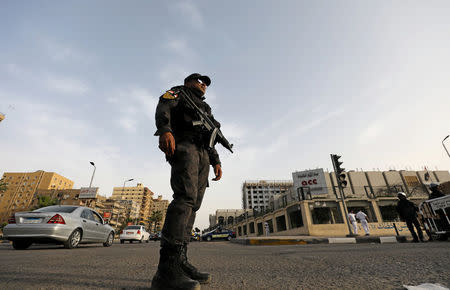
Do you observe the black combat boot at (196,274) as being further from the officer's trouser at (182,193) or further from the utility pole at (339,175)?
the utility pole at (339,175)

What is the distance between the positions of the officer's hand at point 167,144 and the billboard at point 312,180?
112 ft

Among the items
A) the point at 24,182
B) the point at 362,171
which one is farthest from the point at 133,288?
the point at 24,182

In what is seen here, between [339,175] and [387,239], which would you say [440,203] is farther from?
[339,175]

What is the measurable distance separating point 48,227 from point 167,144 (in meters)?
5.59

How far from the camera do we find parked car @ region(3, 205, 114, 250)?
5109 millimetres

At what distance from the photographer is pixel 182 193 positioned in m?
1.72

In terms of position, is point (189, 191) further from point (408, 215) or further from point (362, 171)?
point (362, 171)

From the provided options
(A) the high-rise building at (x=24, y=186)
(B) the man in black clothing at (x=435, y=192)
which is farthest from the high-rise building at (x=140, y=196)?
(B) the man in black clothing at (x=435, y=192)

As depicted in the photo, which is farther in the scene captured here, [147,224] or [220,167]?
[147,224]

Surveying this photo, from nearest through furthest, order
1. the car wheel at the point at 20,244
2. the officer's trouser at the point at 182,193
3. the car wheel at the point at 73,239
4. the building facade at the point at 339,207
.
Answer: the officer's trouser at the point at 182,193, the car wheel at the point at 20,244, the car wheel at the point at 73,239, the building facade at the point at 339,207

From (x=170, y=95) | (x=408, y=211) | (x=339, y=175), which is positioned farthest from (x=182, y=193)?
(x=339, y=175)

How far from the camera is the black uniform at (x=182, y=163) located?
64.2 inches

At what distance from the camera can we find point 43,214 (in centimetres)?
535

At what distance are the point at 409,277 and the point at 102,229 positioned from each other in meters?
8.43
